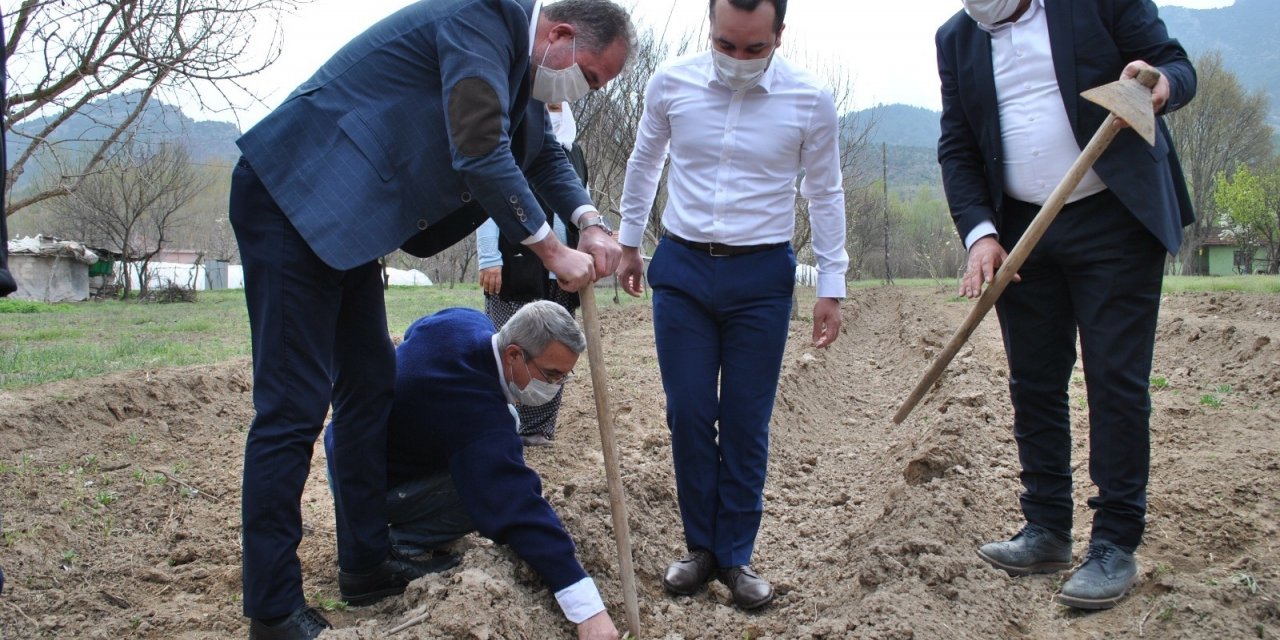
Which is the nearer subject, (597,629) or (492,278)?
(597,629)

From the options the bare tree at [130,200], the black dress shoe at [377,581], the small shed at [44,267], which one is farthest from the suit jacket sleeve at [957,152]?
the small shed at [44,267]

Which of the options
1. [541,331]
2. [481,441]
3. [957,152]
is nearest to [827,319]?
[957,152]

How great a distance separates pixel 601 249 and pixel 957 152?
136 cm

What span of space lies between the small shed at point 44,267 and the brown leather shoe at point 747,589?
99.8ft

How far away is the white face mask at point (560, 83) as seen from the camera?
285 centimetres

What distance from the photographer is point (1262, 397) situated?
6840 mm

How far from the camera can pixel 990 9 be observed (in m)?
3.04

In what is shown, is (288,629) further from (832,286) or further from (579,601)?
(832,286)

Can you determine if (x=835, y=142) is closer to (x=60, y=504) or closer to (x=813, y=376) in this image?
(x=60, y=504)

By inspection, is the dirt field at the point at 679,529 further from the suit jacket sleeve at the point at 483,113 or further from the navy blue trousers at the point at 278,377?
the suit jacket sleeve at the point at 483,113

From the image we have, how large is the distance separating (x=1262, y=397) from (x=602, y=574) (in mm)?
5860


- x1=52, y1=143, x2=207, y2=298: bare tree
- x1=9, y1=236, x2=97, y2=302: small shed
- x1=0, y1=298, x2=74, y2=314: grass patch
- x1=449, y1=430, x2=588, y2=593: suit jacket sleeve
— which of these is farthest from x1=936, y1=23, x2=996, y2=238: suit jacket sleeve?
x1=9, y1=236, x2=97, y2=302: small shed

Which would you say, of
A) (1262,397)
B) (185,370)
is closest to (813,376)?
(1262,397)

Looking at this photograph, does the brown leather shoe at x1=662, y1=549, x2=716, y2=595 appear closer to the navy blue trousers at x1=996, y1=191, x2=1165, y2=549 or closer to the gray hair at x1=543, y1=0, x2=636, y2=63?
the navy blue trousers at x1=996, y1=191, x2=1165, y2=549
